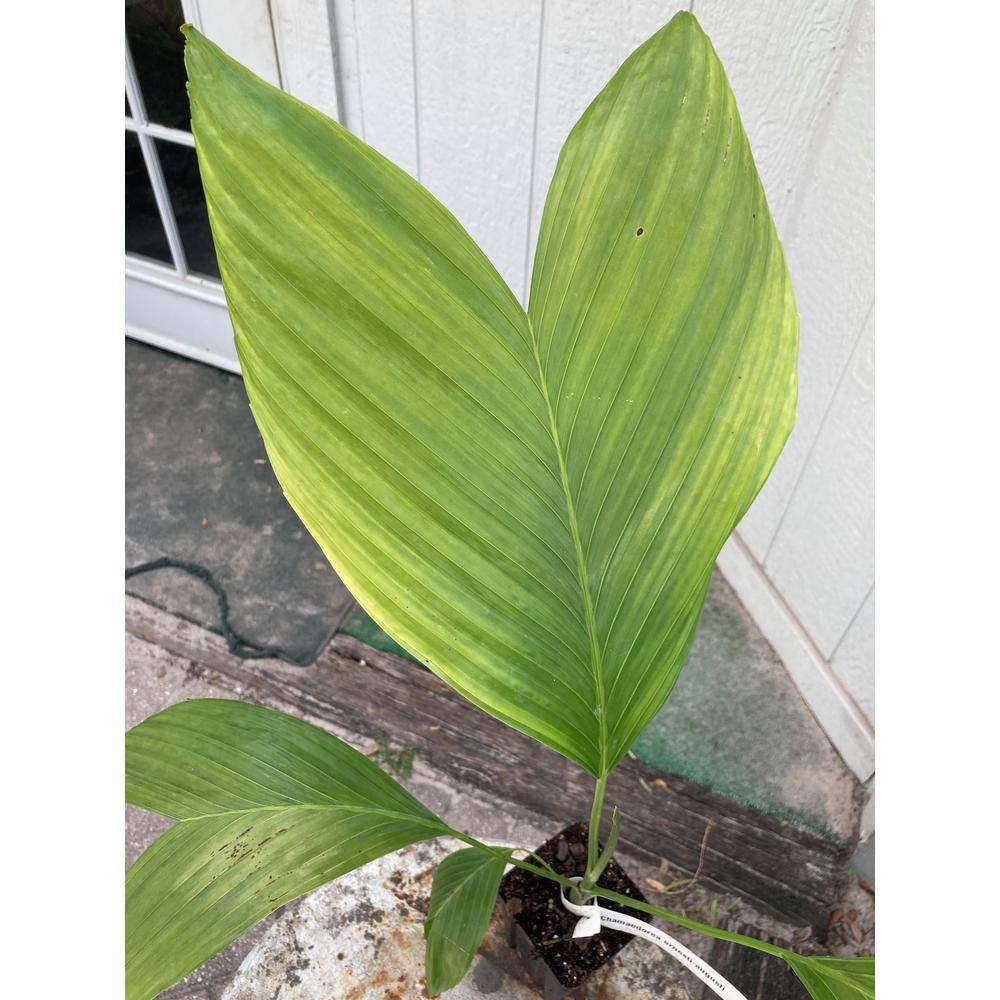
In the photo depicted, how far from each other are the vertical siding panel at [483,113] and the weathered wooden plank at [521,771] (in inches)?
25.8

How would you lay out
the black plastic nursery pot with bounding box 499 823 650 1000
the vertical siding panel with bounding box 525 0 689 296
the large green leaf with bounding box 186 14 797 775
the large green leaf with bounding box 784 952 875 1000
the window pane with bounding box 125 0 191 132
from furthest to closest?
1. the window pane with bounding box 125 0 191 132
2. the vertical siding panel with bounding box 525 0 689 296
3. the black plastic nursery pot with bounding box 499 823 650 1000
4. the large green leaf with bounding box 784 952 875 1000
5. the large green leaf with bounding box 186 14 797 775

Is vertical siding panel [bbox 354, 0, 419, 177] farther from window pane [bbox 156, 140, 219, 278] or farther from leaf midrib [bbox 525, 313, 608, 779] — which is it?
leaf midrib [bbox 525, 313, 608, 779]

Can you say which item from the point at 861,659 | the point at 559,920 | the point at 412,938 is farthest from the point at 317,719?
the point at 861,659

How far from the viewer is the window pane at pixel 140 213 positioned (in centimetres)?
158

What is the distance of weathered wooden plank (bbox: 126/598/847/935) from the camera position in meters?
1.20

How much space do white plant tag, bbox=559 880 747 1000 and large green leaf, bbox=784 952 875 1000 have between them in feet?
0.24

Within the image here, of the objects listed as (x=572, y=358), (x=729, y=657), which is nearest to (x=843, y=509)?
(x=729, y=657)

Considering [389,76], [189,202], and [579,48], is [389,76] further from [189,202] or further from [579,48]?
[189,202]

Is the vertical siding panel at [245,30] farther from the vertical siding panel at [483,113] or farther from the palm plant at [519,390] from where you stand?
the palm plant at [519,390]

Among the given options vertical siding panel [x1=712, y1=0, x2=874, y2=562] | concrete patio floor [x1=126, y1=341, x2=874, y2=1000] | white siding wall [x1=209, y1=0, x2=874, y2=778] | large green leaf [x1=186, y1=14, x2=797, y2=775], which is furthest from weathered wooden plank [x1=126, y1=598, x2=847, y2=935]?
large green leaf [x1=186, y1=14, x2=797, y2=775]

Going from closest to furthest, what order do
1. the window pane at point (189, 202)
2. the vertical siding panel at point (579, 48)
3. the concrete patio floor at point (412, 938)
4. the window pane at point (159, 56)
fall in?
1. the concrete patio floor at point (412, 938)
2. the vertical siding panel at point (579, 48)
3. the window pane at point (159, 56)
4. the window pane at point (189, 202)

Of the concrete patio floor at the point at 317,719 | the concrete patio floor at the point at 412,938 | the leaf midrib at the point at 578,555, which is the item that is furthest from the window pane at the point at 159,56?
the leaf midrib at the point at 578,555

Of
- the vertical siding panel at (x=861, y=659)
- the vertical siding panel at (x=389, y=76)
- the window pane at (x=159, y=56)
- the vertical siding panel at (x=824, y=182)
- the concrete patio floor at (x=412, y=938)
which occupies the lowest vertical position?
the concrete patio floor at (x=412, y=938)

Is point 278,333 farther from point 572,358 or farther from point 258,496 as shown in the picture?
point 258,496
